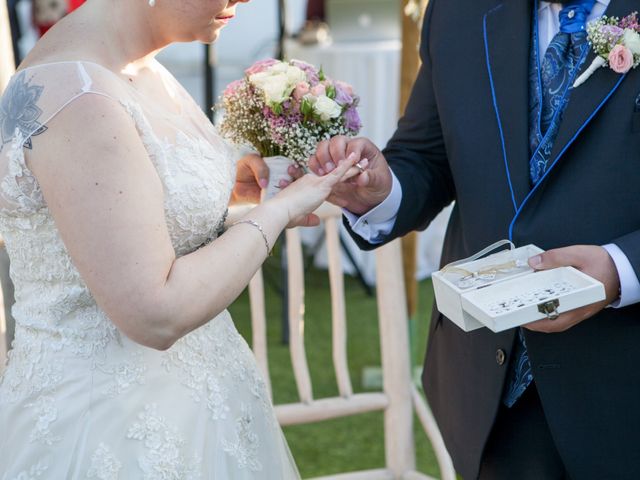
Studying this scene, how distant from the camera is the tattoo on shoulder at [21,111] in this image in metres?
1.59

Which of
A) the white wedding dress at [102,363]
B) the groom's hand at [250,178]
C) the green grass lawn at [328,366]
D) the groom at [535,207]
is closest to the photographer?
the white wedding dress at [102,363]

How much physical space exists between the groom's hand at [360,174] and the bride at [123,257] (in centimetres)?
7

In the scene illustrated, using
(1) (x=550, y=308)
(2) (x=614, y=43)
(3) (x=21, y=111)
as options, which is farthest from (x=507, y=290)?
(3) (x=21, y=111)

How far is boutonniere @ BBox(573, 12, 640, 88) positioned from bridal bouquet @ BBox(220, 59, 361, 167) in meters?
0.57

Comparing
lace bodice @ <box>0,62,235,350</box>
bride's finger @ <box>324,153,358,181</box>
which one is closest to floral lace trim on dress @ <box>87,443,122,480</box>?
lace bodice @ <box>0,62,235,350</box>

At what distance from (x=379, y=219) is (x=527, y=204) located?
0.48 metres

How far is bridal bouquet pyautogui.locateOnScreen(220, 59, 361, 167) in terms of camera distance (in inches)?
78.6

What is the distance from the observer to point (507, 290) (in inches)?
66.7

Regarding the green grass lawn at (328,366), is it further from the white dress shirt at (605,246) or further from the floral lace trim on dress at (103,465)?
the floral lace trim on dress at (103,465)

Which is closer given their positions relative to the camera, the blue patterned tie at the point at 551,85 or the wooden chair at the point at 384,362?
the blue patterned tie at the point at 551,85

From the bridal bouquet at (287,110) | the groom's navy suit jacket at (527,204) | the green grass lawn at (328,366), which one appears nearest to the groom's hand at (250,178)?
the bridal bouquet at (287,110)

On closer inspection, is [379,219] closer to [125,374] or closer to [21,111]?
[125,374]

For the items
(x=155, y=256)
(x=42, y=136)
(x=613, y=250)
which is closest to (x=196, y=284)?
(x=155, y=256)

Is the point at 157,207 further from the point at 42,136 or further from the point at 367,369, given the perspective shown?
the point at 367,369
